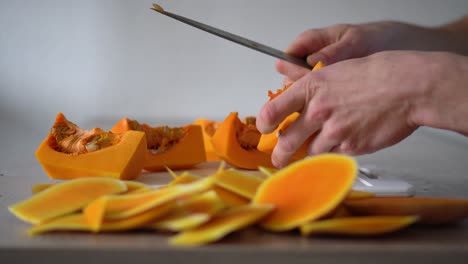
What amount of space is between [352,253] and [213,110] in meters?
2.78

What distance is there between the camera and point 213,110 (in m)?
3.48

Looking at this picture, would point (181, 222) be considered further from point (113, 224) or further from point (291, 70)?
point (291, 70)

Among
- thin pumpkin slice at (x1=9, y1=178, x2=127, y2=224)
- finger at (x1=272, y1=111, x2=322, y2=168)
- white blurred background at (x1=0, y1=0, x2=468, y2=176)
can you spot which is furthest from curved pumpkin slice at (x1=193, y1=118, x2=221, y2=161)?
white blurred background at (x1=0, y1=0, x2=468, y2=176)

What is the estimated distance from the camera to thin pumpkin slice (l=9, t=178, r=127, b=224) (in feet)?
2.83

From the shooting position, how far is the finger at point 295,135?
1.19m

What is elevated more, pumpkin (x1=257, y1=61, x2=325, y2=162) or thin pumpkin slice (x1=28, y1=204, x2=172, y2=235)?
thin pumpkin slice (x1=28, y1=204, x2=172, y2=235)

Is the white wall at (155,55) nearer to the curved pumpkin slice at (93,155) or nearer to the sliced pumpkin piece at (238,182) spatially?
the curved pumpkin slice at (93,155)

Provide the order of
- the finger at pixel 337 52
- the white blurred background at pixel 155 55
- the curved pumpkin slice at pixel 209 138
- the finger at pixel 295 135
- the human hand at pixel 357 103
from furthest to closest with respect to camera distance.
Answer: the white blurred background at pixel 155 55 < the curved pumpkin slice at pixel 209 138 < the finger at pixel 337 52 < the finger at pixel 295 135 < the human hand at pixel 357 103

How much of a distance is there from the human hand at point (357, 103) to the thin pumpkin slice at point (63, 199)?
0.35 m

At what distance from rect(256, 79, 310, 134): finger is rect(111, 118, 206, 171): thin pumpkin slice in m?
0.50

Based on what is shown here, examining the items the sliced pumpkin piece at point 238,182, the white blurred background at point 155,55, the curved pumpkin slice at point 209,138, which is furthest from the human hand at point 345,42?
the white blurred background at point 155,55

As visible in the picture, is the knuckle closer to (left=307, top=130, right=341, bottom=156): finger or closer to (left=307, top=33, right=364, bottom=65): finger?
(left=307, top=130, right=341, bottom=156): finger

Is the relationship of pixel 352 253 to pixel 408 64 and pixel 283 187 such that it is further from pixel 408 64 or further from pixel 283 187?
Answer: pixel 408 64

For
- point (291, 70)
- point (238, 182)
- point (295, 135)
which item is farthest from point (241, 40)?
point (238, 182)
